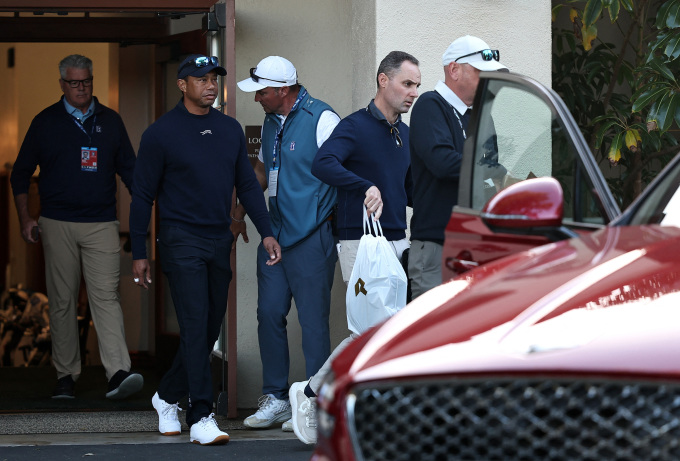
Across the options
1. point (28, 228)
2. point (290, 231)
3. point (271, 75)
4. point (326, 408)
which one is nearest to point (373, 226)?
point (290, 231)

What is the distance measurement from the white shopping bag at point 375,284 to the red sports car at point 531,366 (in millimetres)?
2503

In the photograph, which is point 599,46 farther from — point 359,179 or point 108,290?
point 108,290

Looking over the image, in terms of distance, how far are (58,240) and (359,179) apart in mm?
2585

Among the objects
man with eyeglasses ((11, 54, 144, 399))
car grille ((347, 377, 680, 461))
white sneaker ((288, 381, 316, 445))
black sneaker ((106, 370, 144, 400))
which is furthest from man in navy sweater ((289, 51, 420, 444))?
car grille ((347, 377, 680, 461))

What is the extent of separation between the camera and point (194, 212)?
614 centimetres

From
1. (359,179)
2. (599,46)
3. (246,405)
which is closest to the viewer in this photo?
(359,179)

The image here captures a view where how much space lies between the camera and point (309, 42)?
7.29 m

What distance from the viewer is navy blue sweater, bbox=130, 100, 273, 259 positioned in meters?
6.11

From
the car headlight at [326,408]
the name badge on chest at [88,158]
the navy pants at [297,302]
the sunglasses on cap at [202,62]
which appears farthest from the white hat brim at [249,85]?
the car headlight at [326,408]

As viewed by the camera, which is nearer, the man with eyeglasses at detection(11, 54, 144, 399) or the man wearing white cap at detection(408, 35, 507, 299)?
the man wearing white cap at detection(408, 35, 507, 299)

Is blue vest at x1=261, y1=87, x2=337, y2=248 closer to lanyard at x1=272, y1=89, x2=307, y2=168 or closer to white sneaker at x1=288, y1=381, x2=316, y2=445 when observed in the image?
lanyard at x1=272, y1=89, x2=307, y2=168

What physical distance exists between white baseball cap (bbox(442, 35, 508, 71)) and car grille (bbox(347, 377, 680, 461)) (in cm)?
324

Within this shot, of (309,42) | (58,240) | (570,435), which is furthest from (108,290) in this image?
(570,435)

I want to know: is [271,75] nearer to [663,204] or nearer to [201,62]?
[201,62]
